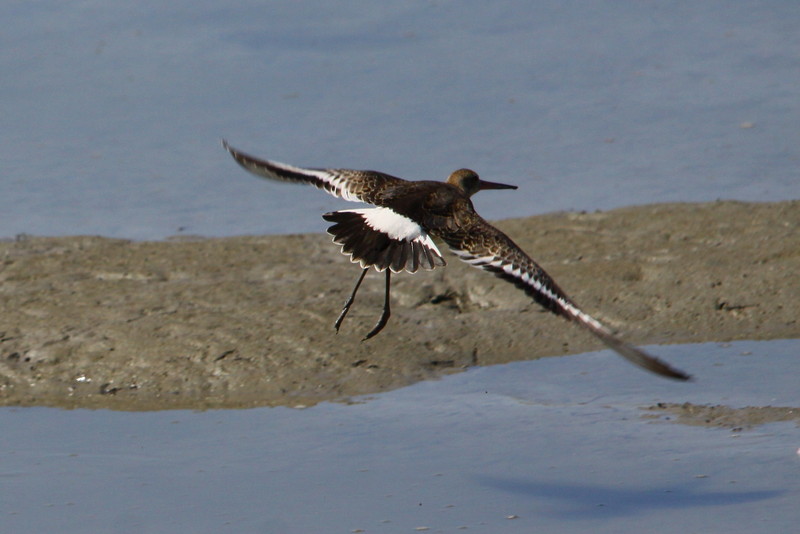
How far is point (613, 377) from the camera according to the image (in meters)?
6.36

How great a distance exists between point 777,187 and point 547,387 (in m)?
2.99

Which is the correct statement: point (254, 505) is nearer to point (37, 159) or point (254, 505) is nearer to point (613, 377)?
point (613, 377)

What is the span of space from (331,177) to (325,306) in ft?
2.36

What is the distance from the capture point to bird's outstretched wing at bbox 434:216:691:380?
200 inches

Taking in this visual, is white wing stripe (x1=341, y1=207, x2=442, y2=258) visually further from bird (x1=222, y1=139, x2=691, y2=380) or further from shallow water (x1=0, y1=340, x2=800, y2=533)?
shallow water (x1=0, y1=340, x2=800, y2=533)

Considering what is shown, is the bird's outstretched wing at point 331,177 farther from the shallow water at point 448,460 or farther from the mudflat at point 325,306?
the shallow water at point 448,460

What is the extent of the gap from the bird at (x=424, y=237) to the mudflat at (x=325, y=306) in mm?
368

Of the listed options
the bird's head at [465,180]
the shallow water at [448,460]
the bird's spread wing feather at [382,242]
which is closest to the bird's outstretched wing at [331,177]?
the bird's head at [465,180]

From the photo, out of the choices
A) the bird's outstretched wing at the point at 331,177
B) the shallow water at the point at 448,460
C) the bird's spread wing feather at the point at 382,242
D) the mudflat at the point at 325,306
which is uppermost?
the bird's outstretched wing at the point at 331,177

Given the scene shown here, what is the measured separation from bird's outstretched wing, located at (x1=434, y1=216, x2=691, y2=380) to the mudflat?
0.84m

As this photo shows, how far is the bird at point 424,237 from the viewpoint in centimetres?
555

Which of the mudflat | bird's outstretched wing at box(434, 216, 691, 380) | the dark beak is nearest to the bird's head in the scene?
the dark beak

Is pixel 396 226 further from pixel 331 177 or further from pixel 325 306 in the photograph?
pixel 325 306

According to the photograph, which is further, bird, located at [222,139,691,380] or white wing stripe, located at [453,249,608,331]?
bird, located at [222,139,691,380]
